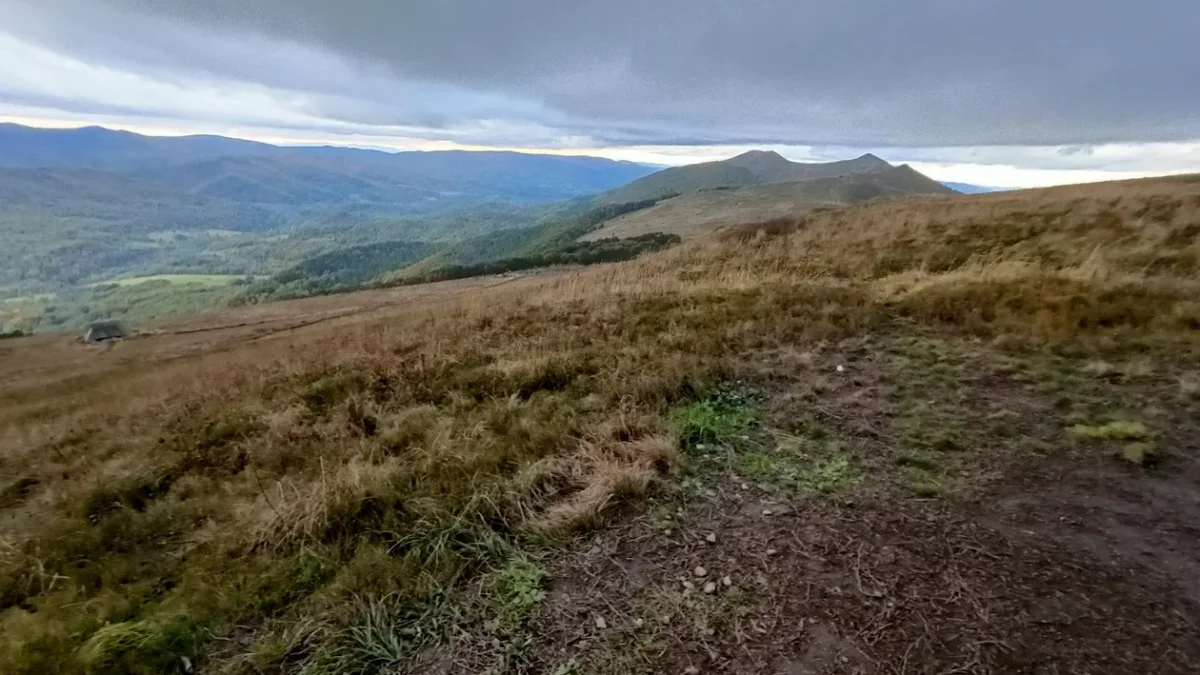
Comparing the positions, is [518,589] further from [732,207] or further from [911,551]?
[732,207]

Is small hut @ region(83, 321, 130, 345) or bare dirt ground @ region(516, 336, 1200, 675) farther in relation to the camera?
small hut @ region(83, 321, 130, 345)

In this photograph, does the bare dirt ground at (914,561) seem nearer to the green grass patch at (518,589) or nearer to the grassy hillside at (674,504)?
the grassy hillside at (674,504)

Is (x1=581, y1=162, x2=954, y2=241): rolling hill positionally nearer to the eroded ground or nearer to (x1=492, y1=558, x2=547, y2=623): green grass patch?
the eroded ground

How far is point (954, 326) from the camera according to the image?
7.98 meters

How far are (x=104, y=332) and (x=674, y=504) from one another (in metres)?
41.8

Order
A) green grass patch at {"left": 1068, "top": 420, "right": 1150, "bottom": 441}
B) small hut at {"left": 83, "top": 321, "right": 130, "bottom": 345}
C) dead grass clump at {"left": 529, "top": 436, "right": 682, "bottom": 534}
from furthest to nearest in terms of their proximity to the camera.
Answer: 1. small hut at {"left": 83, "top": 321, "right": 130, "bottom": 345}
2. green grass patch at {"left": 1068, "top": 420, "right": 1150, "bottom": 441}
3. dead grass clump at {"left": 529, "top": 436, "right": 682, "bottom": 534}

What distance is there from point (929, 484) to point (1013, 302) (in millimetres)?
5280

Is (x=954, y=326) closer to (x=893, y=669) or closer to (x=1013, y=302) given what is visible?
(x=1013, y=302)

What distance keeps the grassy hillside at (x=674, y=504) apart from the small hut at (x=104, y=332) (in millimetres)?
30701

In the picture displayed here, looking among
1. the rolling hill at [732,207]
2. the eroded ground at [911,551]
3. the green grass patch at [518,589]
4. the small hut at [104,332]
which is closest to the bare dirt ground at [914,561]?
the eroded ground at [911,551]

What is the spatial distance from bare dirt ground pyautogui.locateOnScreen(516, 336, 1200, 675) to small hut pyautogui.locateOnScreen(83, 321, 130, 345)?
131 feet

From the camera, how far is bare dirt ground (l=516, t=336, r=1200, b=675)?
3297 mm

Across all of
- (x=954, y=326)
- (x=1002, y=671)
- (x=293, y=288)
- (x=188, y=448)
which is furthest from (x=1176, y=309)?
(x=293, y=288)

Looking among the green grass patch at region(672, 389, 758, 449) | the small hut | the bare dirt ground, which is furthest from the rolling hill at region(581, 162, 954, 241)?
the small hut
